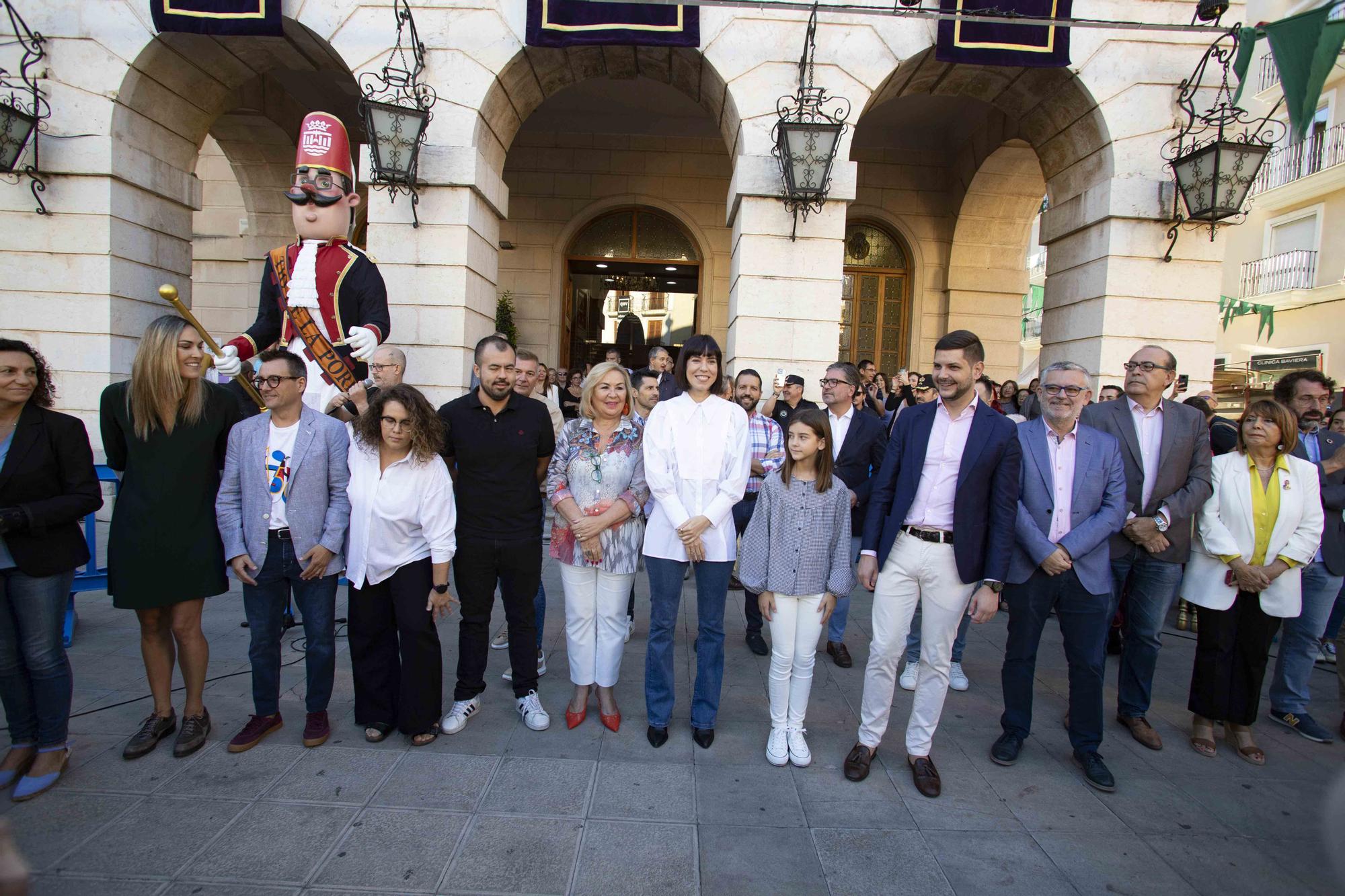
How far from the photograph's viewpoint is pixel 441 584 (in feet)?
11.8

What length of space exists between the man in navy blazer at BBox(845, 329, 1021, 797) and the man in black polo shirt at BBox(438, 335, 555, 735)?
173 cm

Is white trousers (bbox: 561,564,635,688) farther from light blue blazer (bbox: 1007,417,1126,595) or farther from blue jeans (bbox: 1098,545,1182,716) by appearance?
blue jeans (bbox: 1098,545,1182,716)

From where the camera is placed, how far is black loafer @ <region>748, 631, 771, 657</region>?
16.8 feet

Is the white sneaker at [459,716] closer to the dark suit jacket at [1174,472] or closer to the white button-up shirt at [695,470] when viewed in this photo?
the white button-up shirt at [695,470]

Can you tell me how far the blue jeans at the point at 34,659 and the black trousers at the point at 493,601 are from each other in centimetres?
168

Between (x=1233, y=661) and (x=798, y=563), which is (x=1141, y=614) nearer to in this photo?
(x=1233, y=661)

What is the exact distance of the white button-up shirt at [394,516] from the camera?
11.4 ft

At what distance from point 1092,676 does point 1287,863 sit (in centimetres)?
95

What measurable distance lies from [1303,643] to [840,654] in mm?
2704

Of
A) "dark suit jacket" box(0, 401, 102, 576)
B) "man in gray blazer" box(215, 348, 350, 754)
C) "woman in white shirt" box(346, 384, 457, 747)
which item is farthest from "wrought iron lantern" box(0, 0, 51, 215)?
"woman in white shirt" box(346, 384, 457, 747)

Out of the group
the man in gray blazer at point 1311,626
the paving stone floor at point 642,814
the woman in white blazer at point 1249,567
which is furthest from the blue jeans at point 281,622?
the man in gray blazer at point 1311,626

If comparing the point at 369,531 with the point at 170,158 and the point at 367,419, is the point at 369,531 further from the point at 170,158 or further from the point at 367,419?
the point at 170,158

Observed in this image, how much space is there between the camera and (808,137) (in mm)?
7055

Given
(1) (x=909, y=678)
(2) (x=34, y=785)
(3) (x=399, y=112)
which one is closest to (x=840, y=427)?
(1) (x=909, y=678)
